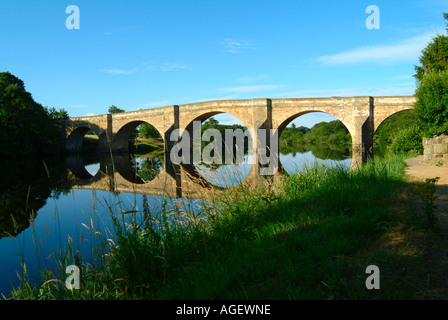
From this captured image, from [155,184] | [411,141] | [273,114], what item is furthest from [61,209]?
[273,114]

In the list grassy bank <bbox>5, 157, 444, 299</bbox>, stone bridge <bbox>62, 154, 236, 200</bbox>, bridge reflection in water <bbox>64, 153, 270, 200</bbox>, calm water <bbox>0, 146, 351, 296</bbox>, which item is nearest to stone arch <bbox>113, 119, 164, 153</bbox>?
bridge reflection in water <bbox>64, 153, 270, 200</bbox>

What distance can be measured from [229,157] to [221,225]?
1114 mm

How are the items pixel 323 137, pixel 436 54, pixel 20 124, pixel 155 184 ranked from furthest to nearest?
1. pixel 323 137
2. pixel 20 124
3. pixel 436 54
4. pixel 155 184

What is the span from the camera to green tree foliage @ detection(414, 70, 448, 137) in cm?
881

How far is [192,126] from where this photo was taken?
29.4m

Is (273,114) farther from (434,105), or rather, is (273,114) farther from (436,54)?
(434,105)

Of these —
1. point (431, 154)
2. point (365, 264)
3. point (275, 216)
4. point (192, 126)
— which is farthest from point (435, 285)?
point (192, 126)

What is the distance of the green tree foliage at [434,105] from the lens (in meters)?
8.81

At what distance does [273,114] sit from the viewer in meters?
23.7

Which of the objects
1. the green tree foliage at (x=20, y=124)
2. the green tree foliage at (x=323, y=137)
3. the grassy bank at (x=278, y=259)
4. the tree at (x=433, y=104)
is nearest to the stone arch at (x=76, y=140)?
the green tree foliage at (x=20, y=124)

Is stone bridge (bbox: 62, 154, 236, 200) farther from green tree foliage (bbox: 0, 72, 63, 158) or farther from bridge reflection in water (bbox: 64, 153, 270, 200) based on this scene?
green tree foliage (bbox: 0, 72, 63, 158)

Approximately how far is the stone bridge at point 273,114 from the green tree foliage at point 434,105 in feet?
17.5

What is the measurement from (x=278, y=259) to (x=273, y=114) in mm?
22215
